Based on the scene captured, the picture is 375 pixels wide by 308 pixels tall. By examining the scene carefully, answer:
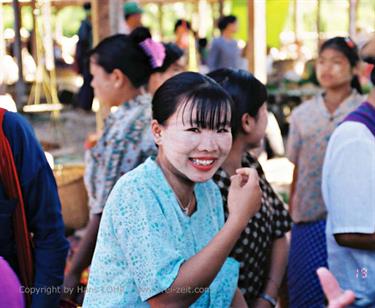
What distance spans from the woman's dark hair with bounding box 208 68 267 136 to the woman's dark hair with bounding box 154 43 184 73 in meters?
1.00

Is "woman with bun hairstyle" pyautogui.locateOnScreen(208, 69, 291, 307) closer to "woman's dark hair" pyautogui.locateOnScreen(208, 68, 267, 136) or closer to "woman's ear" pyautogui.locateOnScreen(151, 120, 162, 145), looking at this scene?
"woman's dark hair" pyautogui.locateOnScreen(208, 68, 267, 136)

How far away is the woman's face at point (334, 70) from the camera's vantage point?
448 cm

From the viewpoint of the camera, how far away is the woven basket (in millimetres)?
3801

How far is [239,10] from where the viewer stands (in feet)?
44.8

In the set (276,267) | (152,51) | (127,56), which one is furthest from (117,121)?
(276,267)

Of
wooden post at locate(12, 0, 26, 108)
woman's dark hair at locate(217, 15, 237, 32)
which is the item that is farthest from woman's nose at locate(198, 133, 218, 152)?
woman's dark hair at locate(217, 15, 237, 32)

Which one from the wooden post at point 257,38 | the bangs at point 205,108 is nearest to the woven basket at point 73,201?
the bangs at point 205,108

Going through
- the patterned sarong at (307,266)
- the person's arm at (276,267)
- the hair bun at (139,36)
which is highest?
the hair bun at (139,36)

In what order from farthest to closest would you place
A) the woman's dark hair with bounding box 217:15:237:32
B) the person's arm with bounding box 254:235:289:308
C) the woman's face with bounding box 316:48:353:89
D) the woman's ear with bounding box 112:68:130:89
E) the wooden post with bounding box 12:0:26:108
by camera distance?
the woman's dark hair with bounding box 217:15:237:32 < the wooden post with bounding box 12:0:26:108 < the woman's face with bounding box 316:48:353:89 < the woman's ear with bounding box 112:68:130:89 < the person's arm with bounding box 254:235:289:308

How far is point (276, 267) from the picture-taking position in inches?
106

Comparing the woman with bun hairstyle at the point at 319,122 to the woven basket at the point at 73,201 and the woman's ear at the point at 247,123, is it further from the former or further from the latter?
the woman's ear at the point at 247,123

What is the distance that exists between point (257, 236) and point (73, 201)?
1.49 metres

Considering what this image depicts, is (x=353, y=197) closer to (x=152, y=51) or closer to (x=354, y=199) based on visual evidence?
(x=354, y=199)

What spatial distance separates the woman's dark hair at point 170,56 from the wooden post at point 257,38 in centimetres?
272
